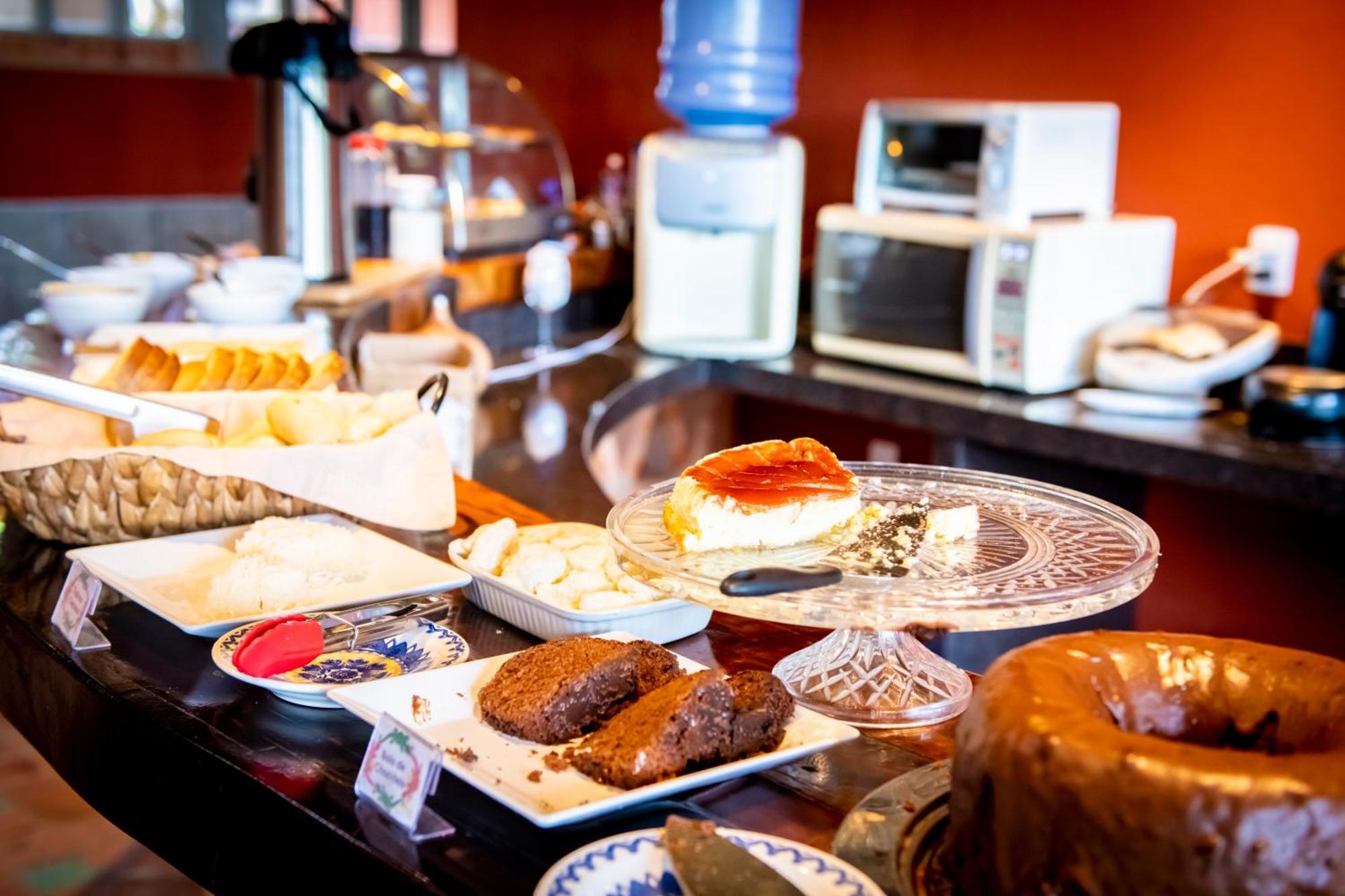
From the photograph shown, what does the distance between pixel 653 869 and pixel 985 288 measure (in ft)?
8.48

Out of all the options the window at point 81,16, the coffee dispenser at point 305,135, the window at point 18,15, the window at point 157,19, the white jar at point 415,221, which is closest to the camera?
the coffee dispenser at point 305,135

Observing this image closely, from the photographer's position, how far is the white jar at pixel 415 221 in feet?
12.3

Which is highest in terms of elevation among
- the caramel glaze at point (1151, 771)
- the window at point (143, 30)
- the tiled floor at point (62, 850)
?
the window at point (143, 30)

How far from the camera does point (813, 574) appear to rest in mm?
1090

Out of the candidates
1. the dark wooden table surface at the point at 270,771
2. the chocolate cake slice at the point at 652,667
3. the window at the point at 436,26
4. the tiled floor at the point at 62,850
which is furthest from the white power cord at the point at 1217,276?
the window at the point at 436,26

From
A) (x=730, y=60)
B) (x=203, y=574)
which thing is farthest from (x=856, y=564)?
(x=730, y=60)

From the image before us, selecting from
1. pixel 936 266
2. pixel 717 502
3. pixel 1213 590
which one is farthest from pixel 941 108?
pixel 717 502

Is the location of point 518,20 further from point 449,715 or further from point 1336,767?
point 1336,767

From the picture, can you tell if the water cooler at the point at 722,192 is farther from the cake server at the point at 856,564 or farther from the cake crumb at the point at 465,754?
the cake crumb at the point at 465,754

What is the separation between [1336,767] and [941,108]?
2.78m

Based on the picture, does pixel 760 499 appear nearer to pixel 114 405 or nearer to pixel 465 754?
pixel 465 754

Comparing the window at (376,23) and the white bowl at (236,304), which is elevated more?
the window at (376,23)

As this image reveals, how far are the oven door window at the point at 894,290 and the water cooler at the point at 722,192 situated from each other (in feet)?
0.39

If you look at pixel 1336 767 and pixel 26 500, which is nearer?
pixel 1336 767
